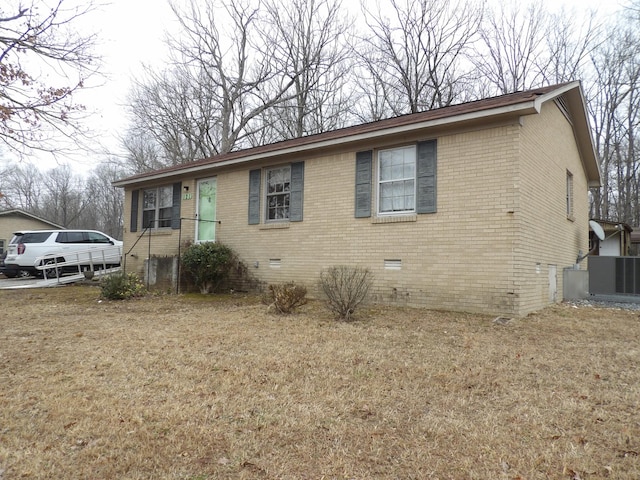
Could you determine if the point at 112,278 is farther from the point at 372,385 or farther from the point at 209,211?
the point at 372,385

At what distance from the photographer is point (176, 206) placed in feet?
42.4

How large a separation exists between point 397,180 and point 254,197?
4030 millimetres

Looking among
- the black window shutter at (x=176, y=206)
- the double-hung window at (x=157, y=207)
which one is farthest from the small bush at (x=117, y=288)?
the double-hung window at (x=157, y=207)

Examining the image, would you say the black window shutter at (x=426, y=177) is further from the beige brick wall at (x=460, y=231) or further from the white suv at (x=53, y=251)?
the white suv at (x=53, y=251)

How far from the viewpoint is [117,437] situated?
2.77 m

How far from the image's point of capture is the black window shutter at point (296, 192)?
33.2 feet

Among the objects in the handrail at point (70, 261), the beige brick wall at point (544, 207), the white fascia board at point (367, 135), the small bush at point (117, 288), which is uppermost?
the white fascia board at point (367, 135)

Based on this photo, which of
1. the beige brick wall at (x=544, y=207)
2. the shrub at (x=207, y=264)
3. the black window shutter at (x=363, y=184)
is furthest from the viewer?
the shrub at (x=207, y=264)

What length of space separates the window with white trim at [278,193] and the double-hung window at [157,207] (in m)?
3.95

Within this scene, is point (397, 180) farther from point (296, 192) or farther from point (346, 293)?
point (346, 293)

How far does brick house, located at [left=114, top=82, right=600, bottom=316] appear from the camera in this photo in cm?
742

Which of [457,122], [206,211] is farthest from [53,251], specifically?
[457,122]

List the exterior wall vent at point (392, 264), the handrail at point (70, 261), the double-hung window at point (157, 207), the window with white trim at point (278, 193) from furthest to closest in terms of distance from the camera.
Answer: the handrail at point (70, 261) → the double-hung window at point (157, 207) → the window with white trim at point (278, 193) → the exterior wall vent at point (392, 264)

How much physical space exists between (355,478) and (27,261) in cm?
1644
